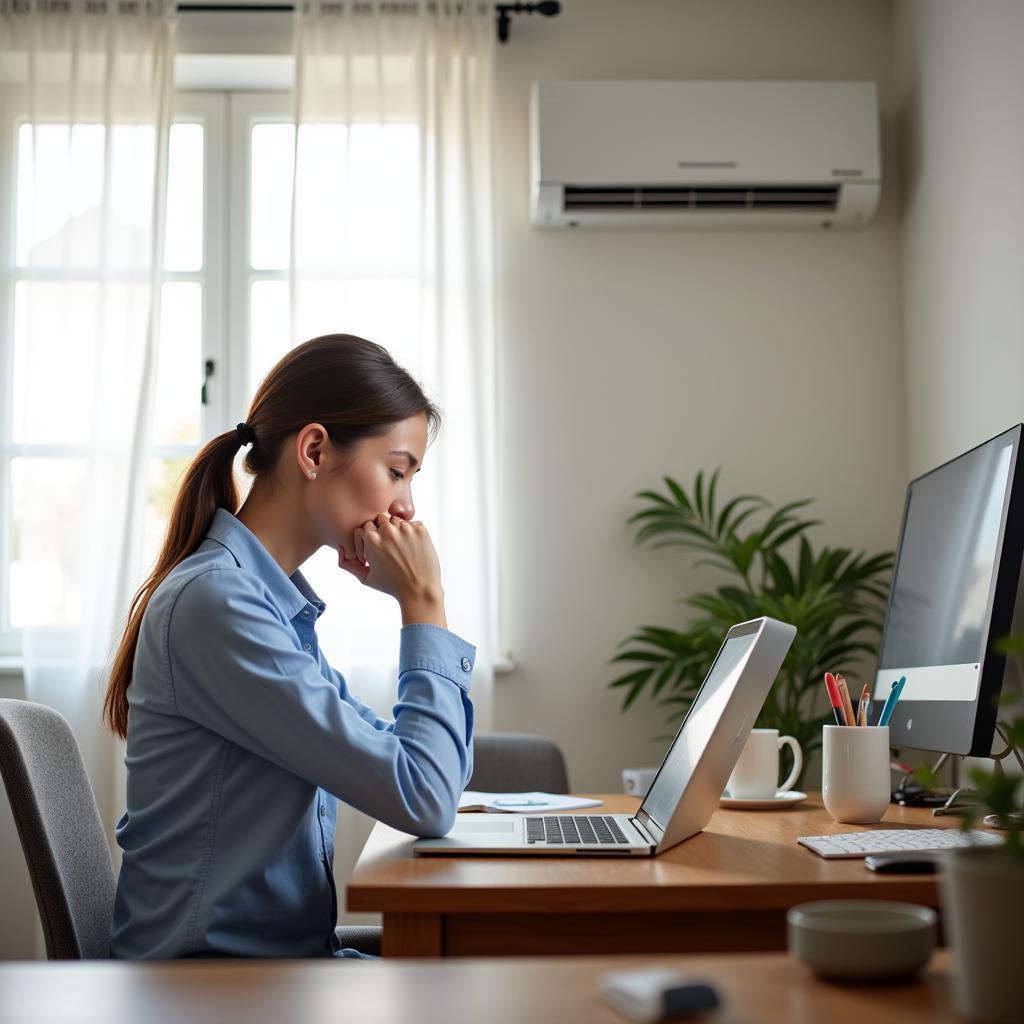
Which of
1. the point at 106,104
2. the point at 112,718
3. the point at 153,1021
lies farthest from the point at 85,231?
the point at 153,1021

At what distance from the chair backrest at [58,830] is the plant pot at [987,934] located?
100cm

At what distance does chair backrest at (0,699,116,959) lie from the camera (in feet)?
4.17

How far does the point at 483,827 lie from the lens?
1.41 m

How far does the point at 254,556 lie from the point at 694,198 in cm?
193

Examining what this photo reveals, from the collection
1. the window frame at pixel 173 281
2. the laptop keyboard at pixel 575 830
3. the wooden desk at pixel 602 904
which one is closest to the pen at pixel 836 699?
the laptop keyboard at pixel 575 830

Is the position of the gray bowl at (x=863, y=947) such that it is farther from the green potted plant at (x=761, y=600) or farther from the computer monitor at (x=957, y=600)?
the green potted plant at (x=761, y=600)

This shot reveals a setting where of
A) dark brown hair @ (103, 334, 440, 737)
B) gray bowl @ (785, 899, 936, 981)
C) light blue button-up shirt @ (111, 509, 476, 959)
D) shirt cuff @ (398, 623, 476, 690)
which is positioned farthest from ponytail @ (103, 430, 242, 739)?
gray bowl @ (785, 899, 936, 981)

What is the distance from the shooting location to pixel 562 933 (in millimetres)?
1050

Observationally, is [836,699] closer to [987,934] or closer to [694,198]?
[987,934]

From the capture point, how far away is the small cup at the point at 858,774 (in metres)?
1.43

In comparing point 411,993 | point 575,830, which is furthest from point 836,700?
point 411,993

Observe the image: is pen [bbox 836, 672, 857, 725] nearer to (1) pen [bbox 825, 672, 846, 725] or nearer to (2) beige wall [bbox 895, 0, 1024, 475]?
(1) pen [bbox 825, 672, 846, 725]

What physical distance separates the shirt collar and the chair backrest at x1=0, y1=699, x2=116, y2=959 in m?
0.32

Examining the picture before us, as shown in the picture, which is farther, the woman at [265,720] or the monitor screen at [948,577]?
the monitor screen at [948,577]
